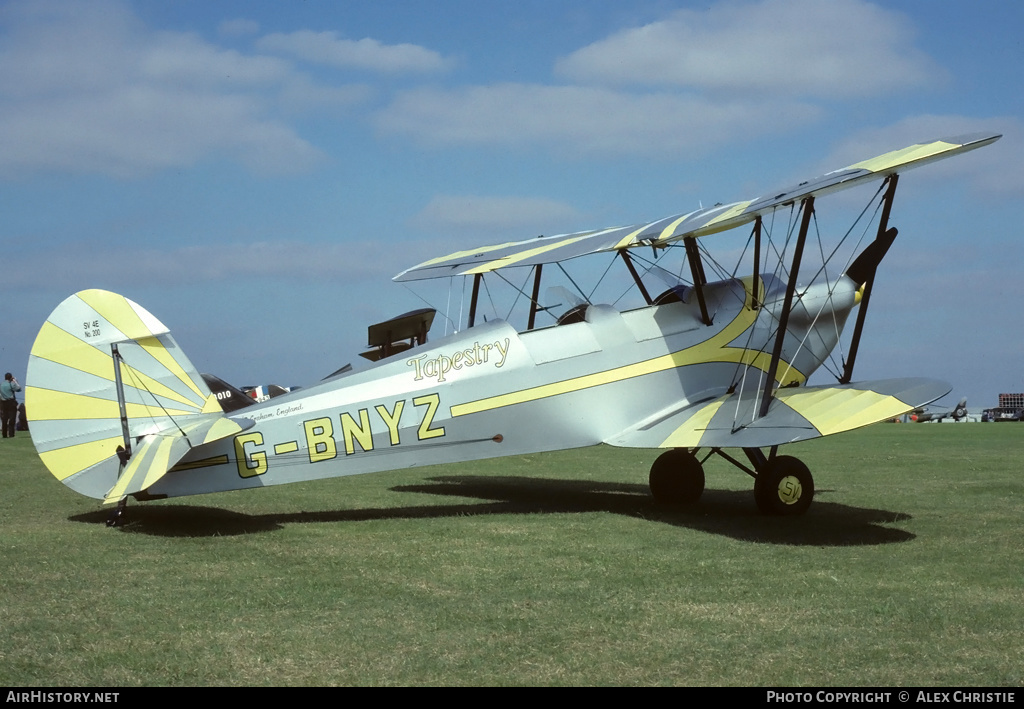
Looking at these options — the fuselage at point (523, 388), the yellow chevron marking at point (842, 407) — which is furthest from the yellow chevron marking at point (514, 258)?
the yellow chevron marking at point (842, 407)

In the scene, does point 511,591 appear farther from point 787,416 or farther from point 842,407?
point 842,407

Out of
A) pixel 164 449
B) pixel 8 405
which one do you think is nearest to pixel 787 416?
pixel 164 449

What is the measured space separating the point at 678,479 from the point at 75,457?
6.15m

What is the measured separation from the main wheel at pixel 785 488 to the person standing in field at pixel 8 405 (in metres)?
20.8

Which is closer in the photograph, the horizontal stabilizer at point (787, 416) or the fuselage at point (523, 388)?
the horizontal stabilizer at point (787, 416)

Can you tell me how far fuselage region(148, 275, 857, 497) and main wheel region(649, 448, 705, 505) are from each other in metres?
→ 0.79

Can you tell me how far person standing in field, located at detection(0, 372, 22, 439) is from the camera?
2459cm

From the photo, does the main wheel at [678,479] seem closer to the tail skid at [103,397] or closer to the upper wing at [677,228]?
the upper wing at [677,228]

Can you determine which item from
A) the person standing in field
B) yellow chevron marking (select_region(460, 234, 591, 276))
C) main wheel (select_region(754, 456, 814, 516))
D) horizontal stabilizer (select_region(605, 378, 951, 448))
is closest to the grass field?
main wheel (select_region(754, 456, 814, 516))

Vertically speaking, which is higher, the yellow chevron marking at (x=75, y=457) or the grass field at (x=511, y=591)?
the yellow chevron marking at (x=75, y=457)

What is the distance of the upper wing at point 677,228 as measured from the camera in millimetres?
8852

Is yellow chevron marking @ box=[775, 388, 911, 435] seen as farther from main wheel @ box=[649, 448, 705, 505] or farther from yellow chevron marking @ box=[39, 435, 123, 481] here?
yellow chevron marking @ box=[39, 435, 123, 481]

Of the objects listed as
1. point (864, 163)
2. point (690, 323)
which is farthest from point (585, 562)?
point (864, 163)

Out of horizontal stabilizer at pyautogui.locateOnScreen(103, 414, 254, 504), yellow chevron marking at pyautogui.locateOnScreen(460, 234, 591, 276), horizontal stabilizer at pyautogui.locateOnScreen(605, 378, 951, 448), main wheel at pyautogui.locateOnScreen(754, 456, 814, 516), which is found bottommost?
main wheel at pyautogui.locateOnScreen(754, 456, 814, 516)
